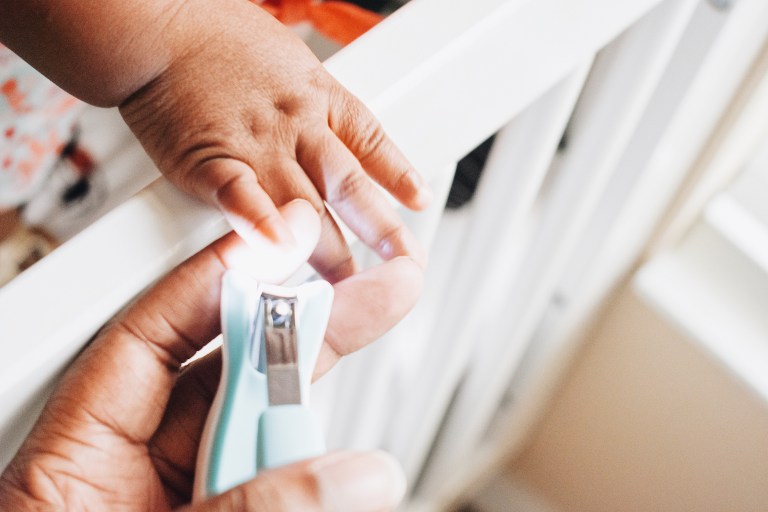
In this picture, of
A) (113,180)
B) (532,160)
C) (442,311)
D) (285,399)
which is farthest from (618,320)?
(285,399)

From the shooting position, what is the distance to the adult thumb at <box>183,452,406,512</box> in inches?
10.9

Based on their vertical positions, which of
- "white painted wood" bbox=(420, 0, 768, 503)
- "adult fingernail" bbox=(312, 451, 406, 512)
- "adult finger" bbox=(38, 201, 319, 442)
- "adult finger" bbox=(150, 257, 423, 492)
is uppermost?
"adult finger" bbox=(38, 201, 319, 442)

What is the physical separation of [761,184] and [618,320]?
0.23 m

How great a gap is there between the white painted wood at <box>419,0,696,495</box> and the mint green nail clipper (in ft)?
→ 0.96

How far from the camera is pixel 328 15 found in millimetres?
654

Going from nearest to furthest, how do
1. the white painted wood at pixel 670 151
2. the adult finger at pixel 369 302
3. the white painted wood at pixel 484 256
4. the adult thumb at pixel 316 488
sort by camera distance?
the adult thumb at pixel 316 488
the adult finger at pixel 369 302
the white painted wood at pixel 484 256
the white painted wood at pixel 670 151

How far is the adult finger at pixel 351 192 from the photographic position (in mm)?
403

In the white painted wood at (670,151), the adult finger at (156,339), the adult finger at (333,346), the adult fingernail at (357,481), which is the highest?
the adult finger at (156,339)

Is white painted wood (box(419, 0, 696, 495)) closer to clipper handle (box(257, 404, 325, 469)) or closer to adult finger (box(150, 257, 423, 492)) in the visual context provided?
adult finger (box(150, 257, 423, 492))

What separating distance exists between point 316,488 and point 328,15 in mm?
461

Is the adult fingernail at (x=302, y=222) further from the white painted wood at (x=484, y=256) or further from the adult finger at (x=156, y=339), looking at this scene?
the white painted wood at (x=484, y=256)

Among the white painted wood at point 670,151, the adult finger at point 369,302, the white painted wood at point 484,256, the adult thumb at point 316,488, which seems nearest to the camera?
the adult thumb at point 316,488

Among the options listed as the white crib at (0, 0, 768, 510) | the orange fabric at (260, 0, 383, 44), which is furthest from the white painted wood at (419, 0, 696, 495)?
Answer: the orange fabric at (260, 0, 383, 44)

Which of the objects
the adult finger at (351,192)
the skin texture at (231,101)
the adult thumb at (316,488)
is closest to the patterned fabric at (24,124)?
the skin texture at (231,101)
